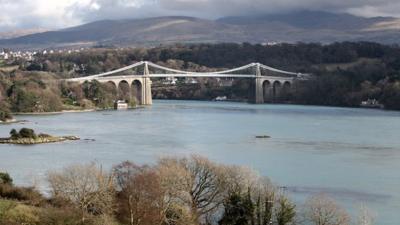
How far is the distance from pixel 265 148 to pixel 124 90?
19.8m

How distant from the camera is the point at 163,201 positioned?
7133 mm

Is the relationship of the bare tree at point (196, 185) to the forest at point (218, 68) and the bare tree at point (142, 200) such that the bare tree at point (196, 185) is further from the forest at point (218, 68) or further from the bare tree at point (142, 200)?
the forest at point (218, 68)

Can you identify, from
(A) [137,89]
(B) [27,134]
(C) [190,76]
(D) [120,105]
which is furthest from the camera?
(C) [190,76]

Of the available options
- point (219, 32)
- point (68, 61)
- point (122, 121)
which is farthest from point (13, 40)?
point (122, 121)

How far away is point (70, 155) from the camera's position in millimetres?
13305

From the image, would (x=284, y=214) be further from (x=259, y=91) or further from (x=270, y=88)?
(x=270, y=88)

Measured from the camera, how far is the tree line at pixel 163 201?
268 inches

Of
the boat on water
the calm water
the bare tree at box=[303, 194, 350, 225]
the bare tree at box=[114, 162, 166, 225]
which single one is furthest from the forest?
the bare tree at box=[303, 194, 350, 225]

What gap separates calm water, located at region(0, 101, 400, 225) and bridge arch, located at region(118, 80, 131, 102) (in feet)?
24.7

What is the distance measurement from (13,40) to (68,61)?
76.4 metres

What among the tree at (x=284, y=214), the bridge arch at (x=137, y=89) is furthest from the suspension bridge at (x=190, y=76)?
the tree at (x=284, y=214)

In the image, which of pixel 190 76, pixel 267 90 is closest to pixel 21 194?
pixel 190 76

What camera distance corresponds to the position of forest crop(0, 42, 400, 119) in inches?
1073

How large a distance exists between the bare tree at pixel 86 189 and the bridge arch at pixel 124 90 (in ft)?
78.6
